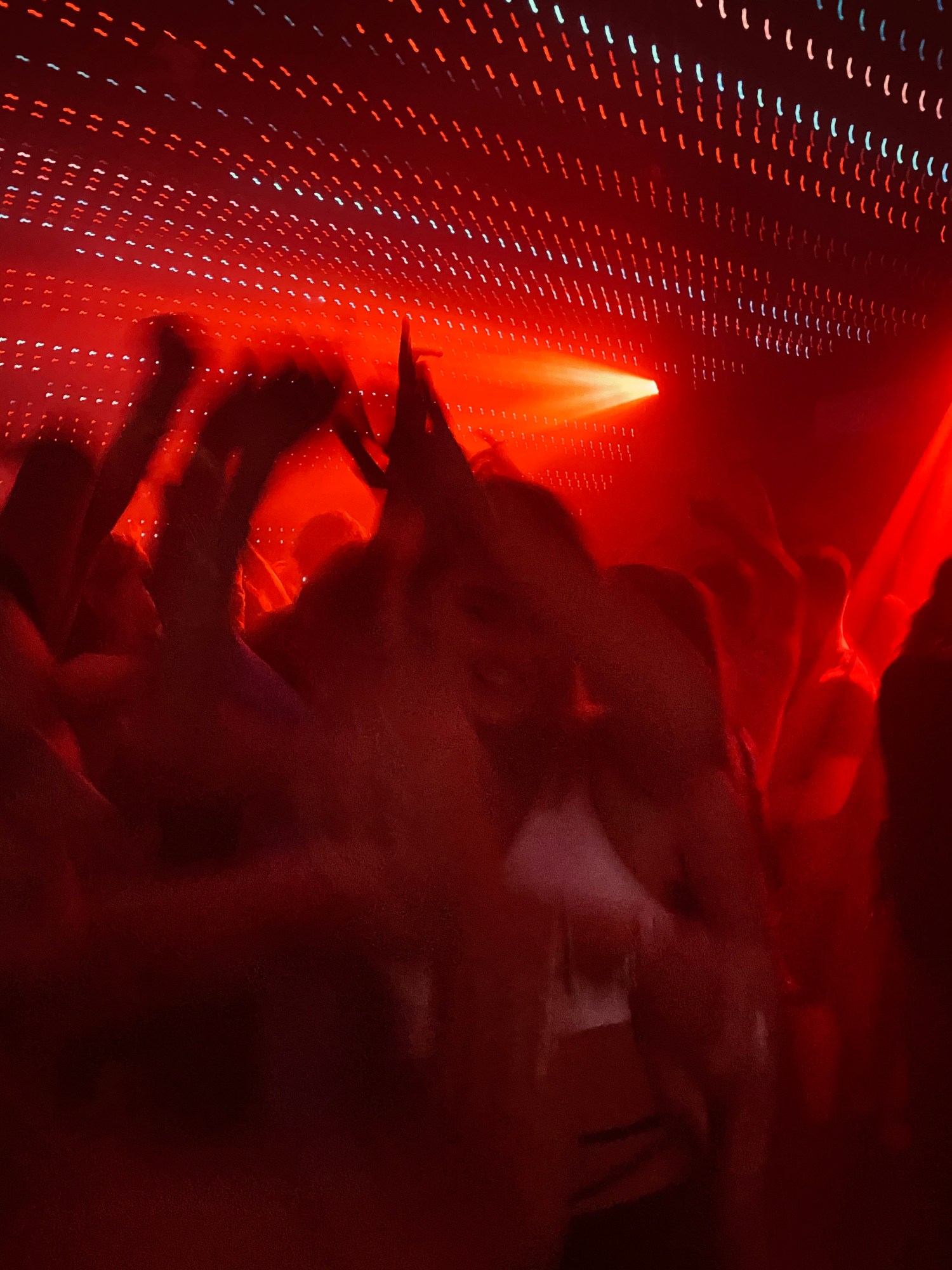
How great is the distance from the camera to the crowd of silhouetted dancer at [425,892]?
0.68m

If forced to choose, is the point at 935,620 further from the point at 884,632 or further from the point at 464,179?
the point at 464,179

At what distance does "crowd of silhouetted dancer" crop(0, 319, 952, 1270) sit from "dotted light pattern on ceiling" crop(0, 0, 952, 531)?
0.26 feet

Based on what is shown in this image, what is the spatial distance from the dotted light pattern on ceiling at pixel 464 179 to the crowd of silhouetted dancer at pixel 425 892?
8 cm

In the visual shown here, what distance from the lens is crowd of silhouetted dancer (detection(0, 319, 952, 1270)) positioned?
677mm

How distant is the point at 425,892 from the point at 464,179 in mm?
719

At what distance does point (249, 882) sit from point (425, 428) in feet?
Result: 1.60

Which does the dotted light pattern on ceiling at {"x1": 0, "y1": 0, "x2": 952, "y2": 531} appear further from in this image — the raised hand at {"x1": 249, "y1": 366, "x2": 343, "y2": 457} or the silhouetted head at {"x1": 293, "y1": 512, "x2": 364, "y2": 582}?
the silhouetted head at {"x1": 293, "y1": 512, "x2": 364, "y2": 582}

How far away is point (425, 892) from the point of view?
0.74 metres

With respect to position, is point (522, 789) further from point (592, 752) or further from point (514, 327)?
point (514, 327)

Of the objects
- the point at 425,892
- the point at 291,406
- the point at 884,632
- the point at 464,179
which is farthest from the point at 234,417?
the point at 884,632

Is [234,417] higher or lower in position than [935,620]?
higher

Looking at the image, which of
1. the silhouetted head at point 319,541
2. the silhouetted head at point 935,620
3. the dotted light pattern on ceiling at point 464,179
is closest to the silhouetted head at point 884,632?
the silhouetted head at point 935,620

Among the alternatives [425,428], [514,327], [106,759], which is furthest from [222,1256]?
[514,327]

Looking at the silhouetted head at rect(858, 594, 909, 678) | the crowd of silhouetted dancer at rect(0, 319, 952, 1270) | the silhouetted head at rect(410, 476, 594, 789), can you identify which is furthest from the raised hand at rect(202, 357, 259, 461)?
the silhouetted head at rect(858, 594, 909, 678)
